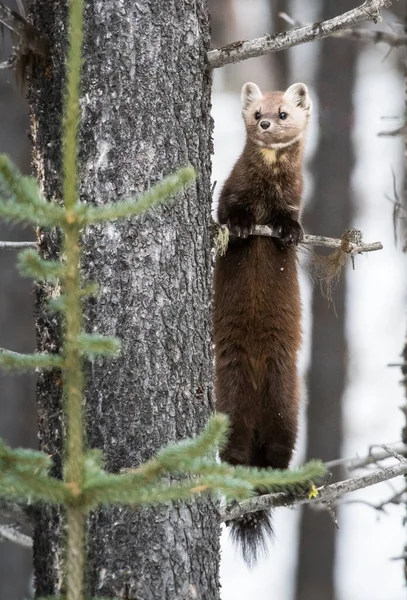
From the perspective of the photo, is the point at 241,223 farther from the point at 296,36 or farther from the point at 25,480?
the point at 25,480

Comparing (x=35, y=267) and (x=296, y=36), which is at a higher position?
(x=296, y=36)

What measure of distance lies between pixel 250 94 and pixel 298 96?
1.02 ft

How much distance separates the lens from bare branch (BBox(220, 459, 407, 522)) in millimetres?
4078

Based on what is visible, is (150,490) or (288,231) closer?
(150,490)

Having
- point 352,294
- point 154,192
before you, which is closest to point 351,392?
point 352,294

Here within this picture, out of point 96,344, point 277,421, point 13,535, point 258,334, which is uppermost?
point 258,334

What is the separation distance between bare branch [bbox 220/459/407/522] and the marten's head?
7.71ft

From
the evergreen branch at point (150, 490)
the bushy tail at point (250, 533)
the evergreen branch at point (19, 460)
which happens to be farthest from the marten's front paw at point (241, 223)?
the evergreen branch at point (19, 460)

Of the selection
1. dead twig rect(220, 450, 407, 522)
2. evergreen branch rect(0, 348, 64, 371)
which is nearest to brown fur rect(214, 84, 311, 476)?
dead twig rect(220, 450, 407, 522)

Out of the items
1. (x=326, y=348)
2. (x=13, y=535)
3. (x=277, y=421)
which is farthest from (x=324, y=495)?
(x=326, y=348)

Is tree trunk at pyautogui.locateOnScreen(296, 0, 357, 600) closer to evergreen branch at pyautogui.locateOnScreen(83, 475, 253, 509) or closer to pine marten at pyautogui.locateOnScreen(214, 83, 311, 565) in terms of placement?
pine marten at pyautogui.locateOnScreen(214, 83, 311, 565)

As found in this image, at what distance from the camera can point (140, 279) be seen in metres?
3.68

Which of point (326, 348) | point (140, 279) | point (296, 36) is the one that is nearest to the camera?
point (140, 279)

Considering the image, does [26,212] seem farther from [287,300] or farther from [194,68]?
[287,300]
